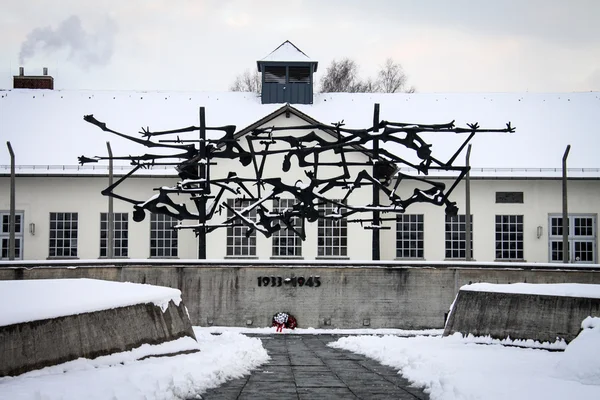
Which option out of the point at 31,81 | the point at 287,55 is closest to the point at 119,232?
the point at 287,55

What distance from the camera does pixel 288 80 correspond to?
46000 mm

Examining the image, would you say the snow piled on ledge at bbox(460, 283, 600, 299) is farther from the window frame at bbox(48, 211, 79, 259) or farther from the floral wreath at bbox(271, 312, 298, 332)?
the window frame at bbox(48, 211, 79, 259)

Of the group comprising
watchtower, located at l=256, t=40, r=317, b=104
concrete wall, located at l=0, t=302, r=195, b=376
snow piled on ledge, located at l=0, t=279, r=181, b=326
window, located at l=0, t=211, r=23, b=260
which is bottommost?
concrete wall, located at l=0, t=302, r=195, b=376

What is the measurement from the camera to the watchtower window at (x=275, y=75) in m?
45.9

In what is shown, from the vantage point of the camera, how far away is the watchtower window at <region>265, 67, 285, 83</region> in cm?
4588

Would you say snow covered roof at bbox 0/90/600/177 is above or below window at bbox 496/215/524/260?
above

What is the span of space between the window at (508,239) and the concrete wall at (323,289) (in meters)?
14.1

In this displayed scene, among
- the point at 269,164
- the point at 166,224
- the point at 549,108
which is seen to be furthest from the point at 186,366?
the point at 549,108

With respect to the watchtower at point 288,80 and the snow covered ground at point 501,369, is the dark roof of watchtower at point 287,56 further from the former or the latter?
the snow covered ground at point 501,369

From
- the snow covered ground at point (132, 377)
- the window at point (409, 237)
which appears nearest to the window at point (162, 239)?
the window at point (409, 237)

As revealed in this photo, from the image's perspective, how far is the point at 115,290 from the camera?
15219mm

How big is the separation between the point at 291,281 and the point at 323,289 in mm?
1015

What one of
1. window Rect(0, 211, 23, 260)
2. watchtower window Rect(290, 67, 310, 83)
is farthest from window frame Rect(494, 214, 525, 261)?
window Rect(0, 211, 23, 260)

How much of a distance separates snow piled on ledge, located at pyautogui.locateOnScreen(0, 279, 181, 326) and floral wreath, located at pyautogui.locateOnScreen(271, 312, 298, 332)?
10.2m
